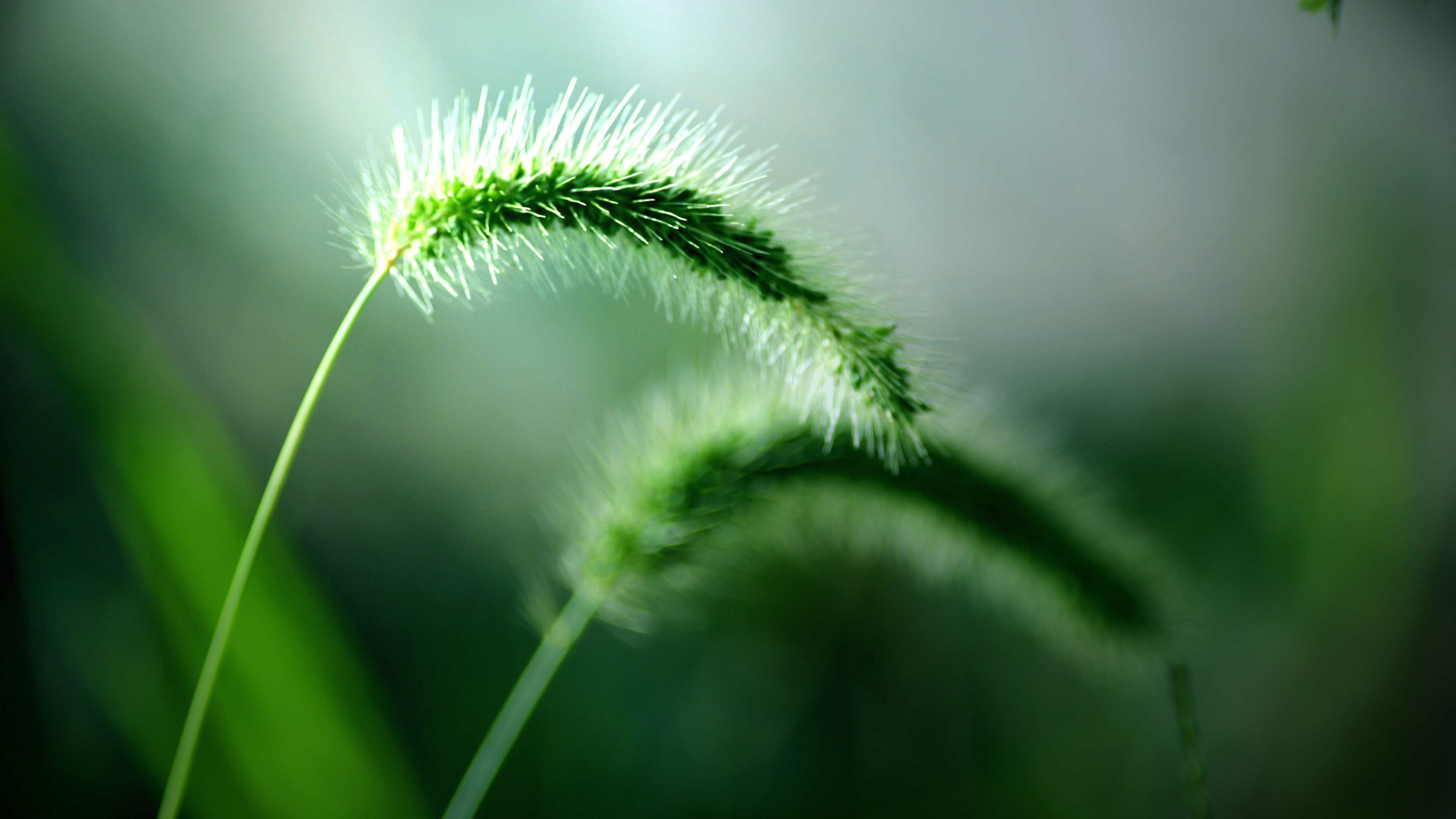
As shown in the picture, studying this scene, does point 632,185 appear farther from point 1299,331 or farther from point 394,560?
point 1299,331

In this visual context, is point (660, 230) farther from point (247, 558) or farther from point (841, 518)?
point (841, 518)

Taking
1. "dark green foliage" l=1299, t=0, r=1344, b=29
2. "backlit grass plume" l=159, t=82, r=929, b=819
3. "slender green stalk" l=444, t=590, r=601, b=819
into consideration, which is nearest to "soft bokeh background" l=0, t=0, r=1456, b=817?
"slender green stalk" l=444, t=590, r=601, b=819

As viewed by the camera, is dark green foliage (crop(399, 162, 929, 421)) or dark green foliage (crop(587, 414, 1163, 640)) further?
dark green foliage (crop(587, 414, 1163, 640))

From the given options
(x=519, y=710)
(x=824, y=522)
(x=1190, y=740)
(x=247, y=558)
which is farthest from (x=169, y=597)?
(x=1190, y=740)

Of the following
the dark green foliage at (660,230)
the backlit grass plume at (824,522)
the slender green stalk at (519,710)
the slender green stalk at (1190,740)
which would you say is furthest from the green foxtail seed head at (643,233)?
the slender green stalk at (1190,740)

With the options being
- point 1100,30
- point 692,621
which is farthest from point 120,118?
point 1100,30

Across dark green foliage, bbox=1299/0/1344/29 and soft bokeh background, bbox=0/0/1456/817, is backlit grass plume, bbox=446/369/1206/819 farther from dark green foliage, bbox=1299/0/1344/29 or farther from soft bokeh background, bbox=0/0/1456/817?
soft bokeh background, bbox=0/0/1456/817
